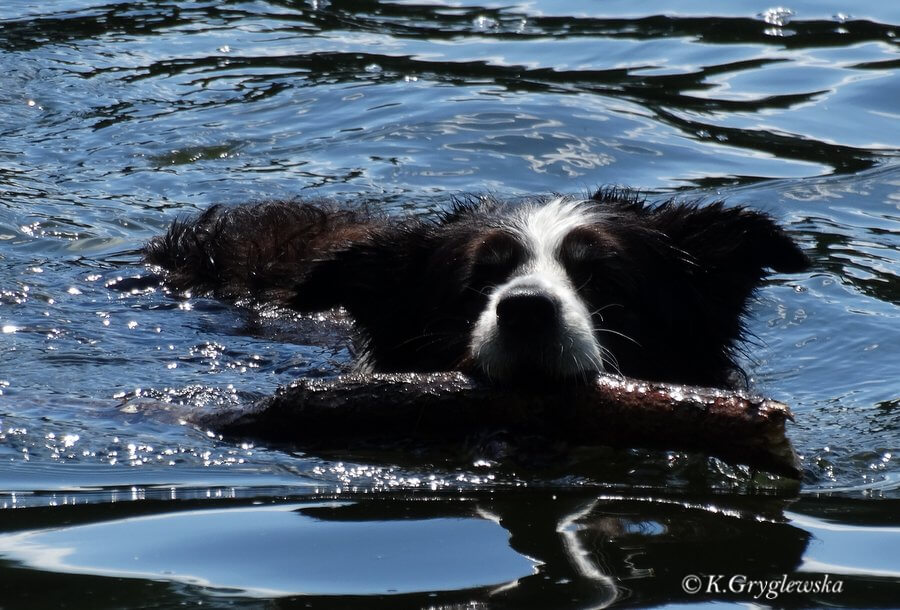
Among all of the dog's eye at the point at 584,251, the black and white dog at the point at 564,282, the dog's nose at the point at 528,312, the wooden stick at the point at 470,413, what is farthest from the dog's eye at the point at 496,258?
the wooden stick at the point at 470,413

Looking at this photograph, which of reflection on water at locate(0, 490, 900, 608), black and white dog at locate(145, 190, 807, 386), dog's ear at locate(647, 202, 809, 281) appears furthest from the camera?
dog's ear at locate(647, 202, 809, 281)

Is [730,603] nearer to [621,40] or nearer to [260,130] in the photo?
[260,130]

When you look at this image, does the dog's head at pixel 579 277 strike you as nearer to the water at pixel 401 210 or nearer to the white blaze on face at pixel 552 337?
→ the white blaze on face at pixel 552 337

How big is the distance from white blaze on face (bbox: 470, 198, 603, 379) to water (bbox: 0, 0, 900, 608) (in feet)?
1.24

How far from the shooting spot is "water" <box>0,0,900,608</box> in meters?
3.89

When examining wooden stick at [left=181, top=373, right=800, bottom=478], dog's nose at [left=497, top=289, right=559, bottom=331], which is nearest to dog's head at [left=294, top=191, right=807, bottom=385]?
dog's nose at [left=497, top=289, right=559, bottom=331]

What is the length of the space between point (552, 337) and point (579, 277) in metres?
0.71

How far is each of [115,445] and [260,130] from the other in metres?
6.52

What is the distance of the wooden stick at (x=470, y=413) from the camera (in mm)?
4414

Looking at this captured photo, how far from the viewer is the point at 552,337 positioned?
16.1ft

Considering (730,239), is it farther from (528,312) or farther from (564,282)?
(528,312)

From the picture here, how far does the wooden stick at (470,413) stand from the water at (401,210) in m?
0.11

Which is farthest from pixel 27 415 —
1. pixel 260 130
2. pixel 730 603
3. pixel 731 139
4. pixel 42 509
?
pixel 731 139

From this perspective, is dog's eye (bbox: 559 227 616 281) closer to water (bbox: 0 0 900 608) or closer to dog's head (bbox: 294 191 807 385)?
dog's head (bbox: 294 191 807 385)
